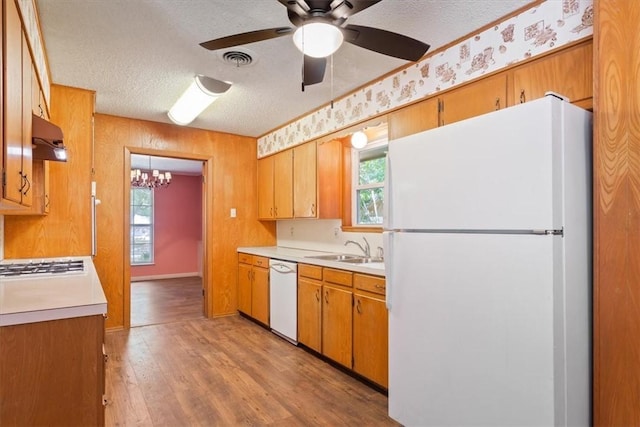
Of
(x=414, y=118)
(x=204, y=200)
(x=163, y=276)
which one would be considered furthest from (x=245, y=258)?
(x=163, y=276)

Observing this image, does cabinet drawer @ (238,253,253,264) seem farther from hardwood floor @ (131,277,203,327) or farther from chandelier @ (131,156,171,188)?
chandelier @ (131,156,171,188)

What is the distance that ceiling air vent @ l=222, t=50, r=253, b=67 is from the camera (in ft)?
8.36

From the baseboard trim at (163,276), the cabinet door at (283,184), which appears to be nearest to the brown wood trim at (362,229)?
the cabinet door at (283,184)

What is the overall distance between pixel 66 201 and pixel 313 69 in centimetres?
258

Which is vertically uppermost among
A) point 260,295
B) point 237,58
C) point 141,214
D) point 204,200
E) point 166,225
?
point 237,58

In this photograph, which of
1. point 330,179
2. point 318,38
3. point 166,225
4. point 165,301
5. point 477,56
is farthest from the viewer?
point 166,225

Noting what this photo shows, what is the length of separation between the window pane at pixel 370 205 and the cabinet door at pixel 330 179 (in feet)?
0.76

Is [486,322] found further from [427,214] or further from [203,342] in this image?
[203,342]

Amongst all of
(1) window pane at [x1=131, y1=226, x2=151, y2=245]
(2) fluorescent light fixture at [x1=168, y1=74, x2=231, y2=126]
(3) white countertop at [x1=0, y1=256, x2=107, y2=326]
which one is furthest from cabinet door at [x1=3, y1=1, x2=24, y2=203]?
(1) window pane at [x1=131, y1=226, x2=151, y2=245]

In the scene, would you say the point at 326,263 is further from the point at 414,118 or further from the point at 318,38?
the point at 318,38

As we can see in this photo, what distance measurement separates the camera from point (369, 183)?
143 inches

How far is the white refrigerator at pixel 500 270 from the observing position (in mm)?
1425

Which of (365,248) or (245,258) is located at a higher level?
(365,248)

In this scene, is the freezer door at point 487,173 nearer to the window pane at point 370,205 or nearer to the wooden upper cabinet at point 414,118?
the wooden upper cabinet at point 414,118
